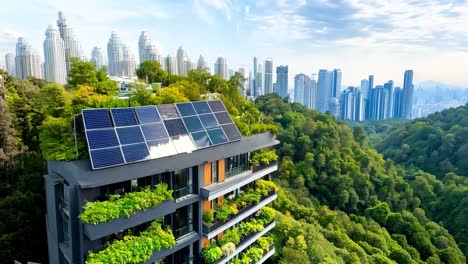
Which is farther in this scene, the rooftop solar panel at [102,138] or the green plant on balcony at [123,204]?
the rooftop solar panel at [102,138]

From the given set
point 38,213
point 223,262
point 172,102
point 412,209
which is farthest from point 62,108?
point 412,209

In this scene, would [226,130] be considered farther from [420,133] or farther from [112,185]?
[420,133]

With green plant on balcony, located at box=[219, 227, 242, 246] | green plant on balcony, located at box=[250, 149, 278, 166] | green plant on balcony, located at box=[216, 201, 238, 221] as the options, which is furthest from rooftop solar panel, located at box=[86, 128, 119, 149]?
green plant on balcony, located at box=[250, 149, 278, 166]

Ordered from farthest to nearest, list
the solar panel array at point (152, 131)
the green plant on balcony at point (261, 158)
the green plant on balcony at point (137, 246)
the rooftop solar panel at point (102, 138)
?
the green plant on balcony at point (261, 158) → the solar panel array at point (152, 131) → the rooftop solar panel at point (102, 138) → the green plant on balcony at point (137, 246)

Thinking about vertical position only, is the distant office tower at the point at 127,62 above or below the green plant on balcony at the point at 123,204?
above

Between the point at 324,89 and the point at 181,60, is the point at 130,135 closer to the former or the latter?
the point at 181,60

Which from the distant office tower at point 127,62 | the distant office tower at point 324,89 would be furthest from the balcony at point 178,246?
the distant office tower at point 324,89

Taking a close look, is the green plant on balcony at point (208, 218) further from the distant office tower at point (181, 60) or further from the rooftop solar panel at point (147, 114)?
the distant office tower at point (181, 60)
